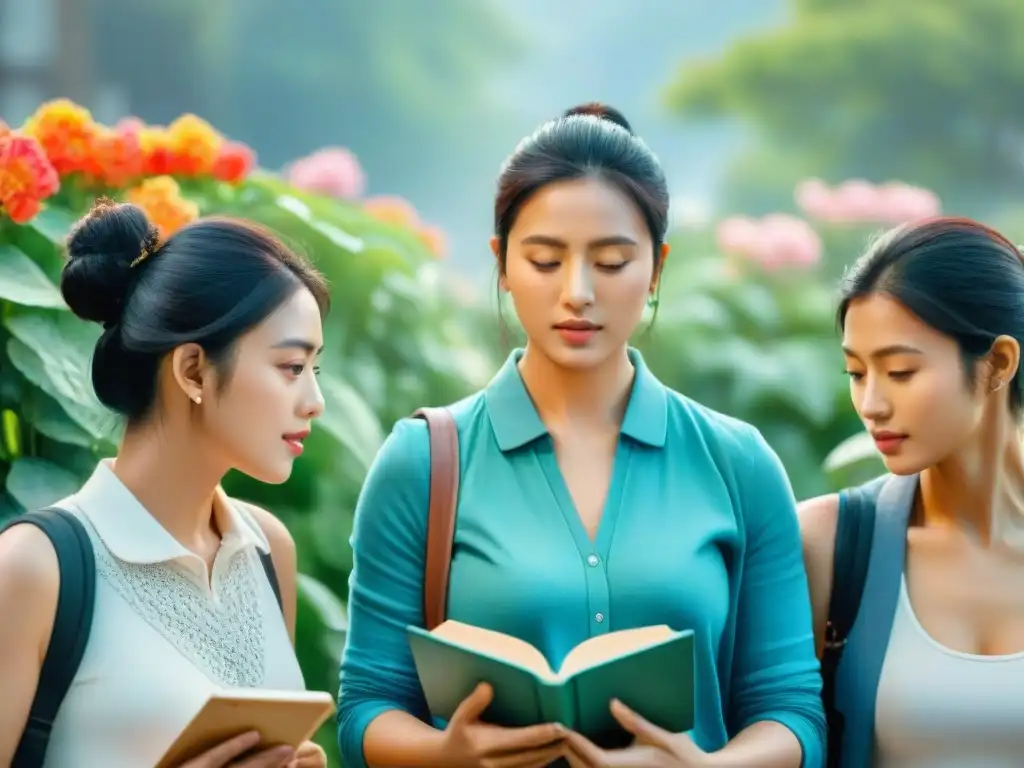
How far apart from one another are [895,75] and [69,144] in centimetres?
Answer: 875

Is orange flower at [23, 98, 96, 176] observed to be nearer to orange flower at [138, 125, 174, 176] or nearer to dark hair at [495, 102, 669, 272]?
orange flower at [138, 125, 174, 176]

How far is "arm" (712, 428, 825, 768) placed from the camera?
2.89m

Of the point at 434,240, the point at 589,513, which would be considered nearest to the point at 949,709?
the point at 589,513

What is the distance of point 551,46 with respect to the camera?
1475 centimetres

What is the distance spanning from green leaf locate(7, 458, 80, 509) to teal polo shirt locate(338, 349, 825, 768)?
2.95 feet

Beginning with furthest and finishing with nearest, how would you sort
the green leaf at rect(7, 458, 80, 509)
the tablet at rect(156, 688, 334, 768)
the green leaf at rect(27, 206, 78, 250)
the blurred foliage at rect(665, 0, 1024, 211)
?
the blurred foliage at rect(665, 0, 1024, 211)
the green leaf at rect(27, 206, 78, 250)
the green leaf at rect(7, 458, 80, 509)
the tablet at rect(156, 688, 334, 768)

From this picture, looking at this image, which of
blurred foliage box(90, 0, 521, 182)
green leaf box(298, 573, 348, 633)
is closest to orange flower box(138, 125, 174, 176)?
green leaf box(298, 573, 348, 633)

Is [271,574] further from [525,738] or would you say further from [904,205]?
[904,205]

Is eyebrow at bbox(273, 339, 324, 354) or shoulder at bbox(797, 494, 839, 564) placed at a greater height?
eyebrow at bbox(273, 339, 324, 354)

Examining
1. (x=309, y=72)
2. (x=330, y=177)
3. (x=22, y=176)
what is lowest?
(x=22, y=176)

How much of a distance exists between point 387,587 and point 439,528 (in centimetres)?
13

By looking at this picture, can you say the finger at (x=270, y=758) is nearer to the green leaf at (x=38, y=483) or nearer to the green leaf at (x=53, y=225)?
the green leaf at (x=38, y=483)

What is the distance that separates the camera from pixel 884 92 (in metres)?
11.9

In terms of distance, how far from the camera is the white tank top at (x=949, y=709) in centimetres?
292
